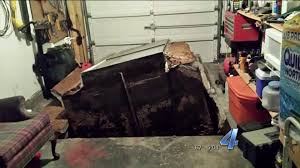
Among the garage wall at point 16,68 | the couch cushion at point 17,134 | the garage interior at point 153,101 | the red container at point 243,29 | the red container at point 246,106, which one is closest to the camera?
the couch cushion at point 17,134

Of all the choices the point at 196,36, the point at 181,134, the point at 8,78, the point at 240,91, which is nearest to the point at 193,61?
the point at 240,91

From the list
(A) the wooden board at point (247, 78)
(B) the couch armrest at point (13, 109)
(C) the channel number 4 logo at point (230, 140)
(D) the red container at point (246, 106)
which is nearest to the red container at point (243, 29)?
(A) the wooden board at point (247, 78)

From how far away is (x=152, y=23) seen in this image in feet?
18.4

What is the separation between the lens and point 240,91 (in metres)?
2.87

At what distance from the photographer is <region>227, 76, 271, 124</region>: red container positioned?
9.00 feet

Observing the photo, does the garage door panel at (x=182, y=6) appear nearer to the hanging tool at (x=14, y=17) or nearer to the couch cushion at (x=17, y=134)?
the hanging tool at (x=14, y=17)

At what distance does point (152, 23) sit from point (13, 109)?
3694mm

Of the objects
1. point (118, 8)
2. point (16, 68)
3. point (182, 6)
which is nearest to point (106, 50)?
point (118, 8)

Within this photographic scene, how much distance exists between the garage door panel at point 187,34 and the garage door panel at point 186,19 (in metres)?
0.14

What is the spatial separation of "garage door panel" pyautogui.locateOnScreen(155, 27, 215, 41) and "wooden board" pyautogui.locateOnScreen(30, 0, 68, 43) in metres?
1.83

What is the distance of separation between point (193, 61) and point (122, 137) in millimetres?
1095

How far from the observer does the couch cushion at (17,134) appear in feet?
6.34

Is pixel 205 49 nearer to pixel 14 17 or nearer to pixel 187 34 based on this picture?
pixel 187 34

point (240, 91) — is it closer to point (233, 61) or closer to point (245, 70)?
point (245, 70)
